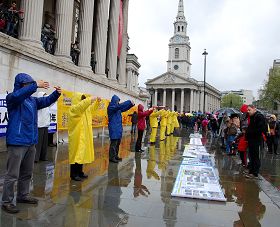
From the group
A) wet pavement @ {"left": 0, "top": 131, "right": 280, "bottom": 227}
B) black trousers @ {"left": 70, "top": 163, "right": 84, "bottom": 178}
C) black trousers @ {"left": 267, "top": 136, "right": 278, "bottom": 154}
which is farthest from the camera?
black trousers @ {"left": 267, "top": 136, "right": 278, "bottom": 154}

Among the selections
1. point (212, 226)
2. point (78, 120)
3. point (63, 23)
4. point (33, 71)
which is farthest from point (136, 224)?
point (63, 23)

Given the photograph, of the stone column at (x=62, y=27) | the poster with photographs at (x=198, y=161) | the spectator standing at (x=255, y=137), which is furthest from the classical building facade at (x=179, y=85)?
the spectator standing at (x=255, y=137)

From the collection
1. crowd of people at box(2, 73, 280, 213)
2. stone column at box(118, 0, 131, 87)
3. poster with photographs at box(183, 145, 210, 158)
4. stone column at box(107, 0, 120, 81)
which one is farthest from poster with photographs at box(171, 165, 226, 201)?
stone column at box(118, 0, 131, 87)

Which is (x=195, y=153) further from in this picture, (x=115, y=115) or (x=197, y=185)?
(x=197, y=185)

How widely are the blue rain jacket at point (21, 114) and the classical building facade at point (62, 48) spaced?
599 cm

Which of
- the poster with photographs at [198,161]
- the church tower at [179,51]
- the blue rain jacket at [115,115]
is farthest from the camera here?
the church tower at [179,51]

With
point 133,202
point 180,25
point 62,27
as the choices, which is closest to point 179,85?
point 180,25

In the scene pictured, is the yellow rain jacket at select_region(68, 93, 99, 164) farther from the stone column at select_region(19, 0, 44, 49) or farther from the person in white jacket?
the stone column at select_region(19, 0, 44, 49)

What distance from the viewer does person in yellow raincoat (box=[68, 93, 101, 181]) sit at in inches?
285

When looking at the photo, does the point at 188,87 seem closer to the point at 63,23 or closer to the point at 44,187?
the point at 63,23

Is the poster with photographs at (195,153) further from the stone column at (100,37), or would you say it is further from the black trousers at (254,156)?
the stone column at (100,37)

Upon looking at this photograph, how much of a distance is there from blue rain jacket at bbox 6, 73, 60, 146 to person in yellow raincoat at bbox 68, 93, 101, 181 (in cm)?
191

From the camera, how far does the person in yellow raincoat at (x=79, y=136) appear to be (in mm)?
7242

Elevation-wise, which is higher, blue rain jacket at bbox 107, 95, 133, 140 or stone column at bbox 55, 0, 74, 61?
stone column at bbox 55, 0, 74, 61
